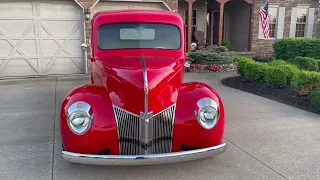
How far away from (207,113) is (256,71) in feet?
19.1

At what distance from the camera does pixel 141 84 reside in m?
3.18

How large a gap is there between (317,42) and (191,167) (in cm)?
1051

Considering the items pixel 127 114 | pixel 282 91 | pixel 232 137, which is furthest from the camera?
pixel 282 91

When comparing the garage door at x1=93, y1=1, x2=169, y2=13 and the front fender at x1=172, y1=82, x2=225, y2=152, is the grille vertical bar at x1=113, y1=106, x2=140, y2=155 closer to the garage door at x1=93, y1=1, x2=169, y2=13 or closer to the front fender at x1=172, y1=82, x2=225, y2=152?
the front fender at x1=172, y1=82, x2=225, y2=152

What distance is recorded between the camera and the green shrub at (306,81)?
21.8 feet

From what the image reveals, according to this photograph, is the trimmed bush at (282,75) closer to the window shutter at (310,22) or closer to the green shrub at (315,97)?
the green shrub at (315,97)

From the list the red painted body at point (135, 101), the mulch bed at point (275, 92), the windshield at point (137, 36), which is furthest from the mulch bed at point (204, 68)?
the red painted body at point (135, 101)

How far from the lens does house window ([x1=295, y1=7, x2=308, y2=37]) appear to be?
49.0 ft

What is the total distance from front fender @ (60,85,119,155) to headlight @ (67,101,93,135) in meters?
0.05

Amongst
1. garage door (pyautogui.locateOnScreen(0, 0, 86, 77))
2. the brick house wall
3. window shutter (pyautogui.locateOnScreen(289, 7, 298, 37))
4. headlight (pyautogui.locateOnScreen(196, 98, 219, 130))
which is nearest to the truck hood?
headlight (pyautogui.locateOnScreen(196, 98, 219, 130))

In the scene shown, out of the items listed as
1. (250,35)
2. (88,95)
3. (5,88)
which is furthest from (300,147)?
(250,35)

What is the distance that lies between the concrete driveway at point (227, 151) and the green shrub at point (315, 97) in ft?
1.43

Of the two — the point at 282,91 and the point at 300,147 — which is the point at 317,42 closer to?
the point at 282,91

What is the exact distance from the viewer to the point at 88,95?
3.30m
